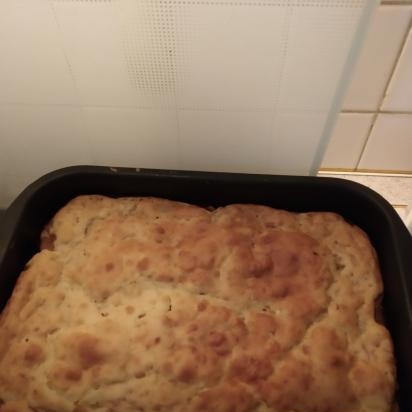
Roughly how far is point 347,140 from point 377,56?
22cm

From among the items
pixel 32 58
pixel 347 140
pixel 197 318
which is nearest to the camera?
pixel 197 318

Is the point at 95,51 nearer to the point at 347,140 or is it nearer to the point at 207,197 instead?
the point at 207,197

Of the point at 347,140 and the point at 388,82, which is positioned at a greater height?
the point at 388,82

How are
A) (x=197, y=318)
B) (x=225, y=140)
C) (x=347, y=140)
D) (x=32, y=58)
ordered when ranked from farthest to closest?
1. (x=347, y=140)
2. (x=225, y=140)
3. (x=32, y=58)
4. (x=197, y=318)

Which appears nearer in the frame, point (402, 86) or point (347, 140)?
point (402, 86)

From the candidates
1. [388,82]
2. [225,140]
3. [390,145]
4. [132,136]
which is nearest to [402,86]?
[388,82]

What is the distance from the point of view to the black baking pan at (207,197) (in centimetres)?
77

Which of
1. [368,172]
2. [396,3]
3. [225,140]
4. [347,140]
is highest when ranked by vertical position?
[396,3]

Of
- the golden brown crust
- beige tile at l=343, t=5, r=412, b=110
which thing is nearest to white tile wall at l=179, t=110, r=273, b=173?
the golden brown crust

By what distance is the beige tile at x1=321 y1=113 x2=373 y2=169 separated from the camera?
1035mm

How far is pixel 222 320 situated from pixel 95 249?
252mm

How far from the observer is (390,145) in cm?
109

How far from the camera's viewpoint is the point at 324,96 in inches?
32.2

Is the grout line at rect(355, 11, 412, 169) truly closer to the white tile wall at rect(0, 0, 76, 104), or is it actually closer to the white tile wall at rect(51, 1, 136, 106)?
the white tile wall at rect(51, 1, 136, 106)
